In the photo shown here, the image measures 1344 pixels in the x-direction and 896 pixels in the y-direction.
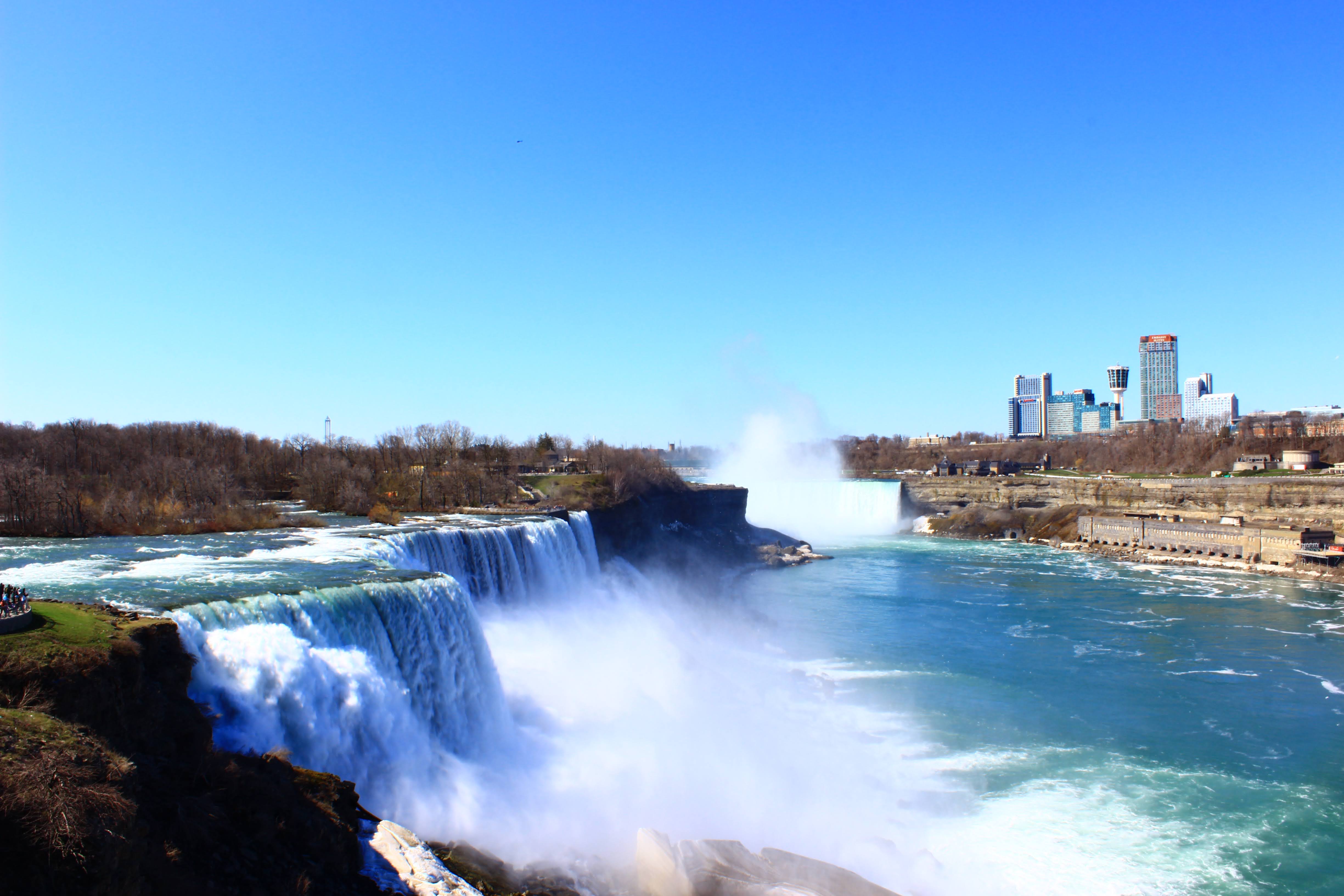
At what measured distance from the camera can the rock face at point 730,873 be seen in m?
9.95

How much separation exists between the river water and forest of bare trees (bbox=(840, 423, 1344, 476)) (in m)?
61.1

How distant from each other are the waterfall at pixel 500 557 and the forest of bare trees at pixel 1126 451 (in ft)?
224

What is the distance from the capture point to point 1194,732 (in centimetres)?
1720

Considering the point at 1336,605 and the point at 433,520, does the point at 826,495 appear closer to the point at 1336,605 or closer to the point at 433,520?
the point at 1336,605

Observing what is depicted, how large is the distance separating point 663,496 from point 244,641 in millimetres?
32558

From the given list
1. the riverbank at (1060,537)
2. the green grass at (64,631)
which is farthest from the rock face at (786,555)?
the green grass at (64,631)

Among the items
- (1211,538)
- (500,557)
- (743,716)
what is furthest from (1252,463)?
(500,557)

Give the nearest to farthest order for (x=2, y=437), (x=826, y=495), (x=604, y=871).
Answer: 1. (x=604, y=871)
2. (x=2, y=437)
3. (x=826, y=495)

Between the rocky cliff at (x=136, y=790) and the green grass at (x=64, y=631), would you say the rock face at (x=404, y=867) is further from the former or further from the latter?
the green grass at (x=64, y=631)

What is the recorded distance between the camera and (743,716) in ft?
59.1

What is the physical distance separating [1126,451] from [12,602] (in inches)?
4200

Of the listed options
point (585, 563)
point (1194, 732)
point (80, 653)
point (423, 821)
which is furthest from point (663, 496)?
point (80, 653)

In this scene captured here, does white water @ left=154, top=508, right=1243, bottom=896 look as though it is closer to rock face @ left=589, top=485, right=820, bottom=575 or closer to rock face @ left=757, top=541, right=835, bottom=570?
rock face @ left=589, top=485, right=820, bottom=575

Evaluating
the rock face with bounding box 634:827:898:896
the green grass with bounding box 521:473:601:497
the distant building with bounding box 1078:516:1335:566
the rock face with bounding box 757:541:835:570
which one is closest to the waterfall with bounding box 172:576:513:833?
the rock face with bounding box 634:827:898:896
